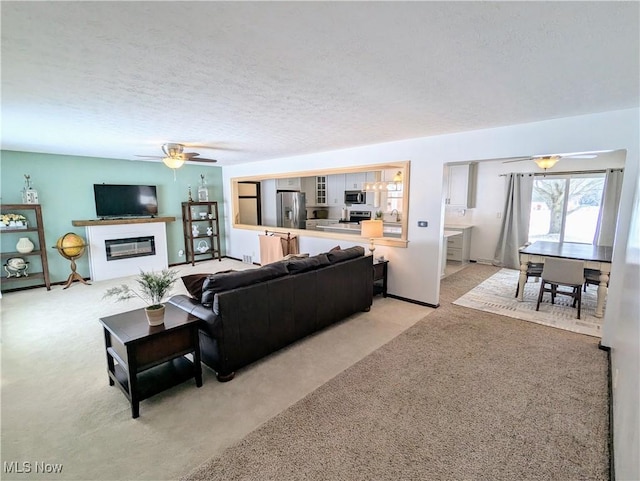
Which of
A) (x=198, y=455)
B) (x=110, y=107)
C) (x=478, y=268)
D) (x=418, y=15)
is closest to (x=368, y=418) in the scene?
(x=198, y=455)

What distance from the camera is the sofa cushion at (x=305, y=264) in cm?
316

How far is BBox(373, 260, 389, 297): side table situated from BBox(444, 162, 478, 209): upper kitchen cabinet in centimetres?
353

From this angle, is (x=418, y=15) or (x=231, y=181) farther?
(x=231, y=181)

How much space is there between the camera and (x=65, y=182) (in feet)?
17.9

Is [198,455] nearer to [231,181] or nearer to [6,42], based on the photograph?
[6,42]

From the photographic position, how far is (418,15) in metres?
1.35

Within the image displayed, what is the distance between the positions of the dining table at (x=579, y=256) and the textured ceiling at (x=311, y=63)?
2002mm

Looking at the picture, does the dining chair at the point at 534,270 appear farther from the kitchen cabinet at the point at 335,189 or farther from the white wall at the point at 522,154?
the kitchen cabinet at the point at 335,189

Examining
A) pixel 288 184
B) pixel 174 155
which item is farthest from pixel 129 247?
pixel 288 184

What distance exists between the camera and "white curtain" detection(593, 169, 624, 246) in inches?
211

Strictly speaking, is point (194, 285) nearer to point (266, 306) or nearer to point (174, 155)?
point (266, 306)

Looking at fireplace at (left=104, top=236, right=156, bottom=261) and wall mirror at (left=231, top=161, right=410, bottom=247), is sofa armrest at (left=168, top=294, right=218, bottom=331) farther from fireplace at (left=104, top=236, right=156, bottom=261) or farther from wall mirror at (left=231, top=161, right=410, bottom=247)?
wall mirror at (left=231, top=161, right=410, bottom=247)

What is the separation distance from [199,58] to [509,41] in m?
1.72

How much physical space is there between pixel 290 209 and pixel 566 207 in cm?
598
